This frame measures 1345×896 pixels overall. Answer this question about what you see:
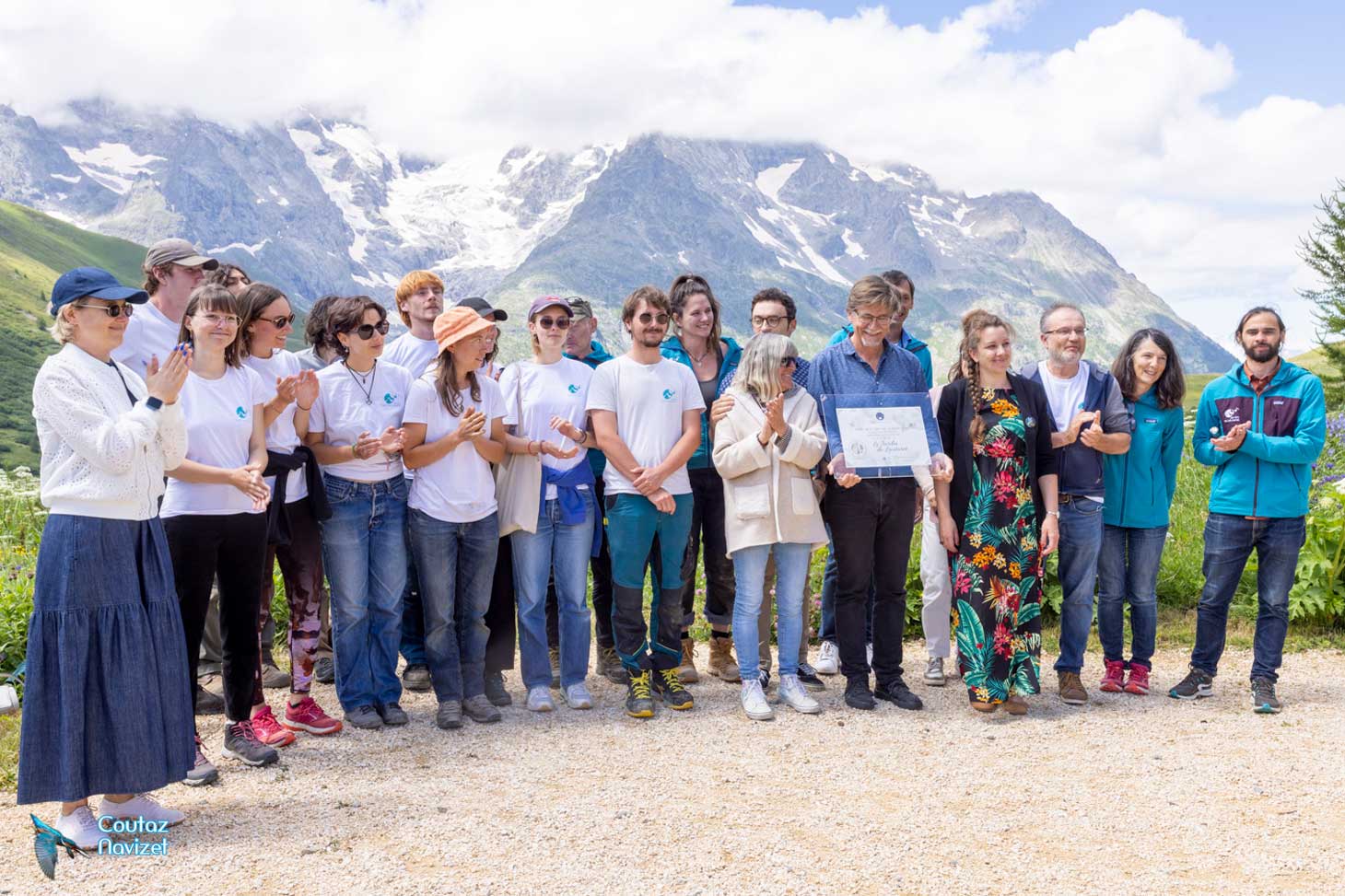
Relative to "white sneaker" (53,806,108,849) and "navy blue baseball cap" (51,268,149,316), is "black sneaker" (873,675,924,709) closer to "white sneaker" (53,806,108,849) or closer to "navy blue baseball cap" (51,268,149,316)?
"white sneaker" (53,806,108,849)

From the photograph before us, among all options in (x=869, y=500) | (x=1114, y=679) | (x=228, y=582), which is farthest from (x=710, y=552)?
(x=228, y=582)

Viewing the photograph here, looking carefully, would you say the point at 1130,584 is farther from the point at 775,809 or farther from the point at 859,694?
the point at 775,809

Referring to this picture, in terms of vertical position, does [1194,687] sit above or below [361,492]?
below

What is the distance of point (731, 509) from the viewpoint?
6312 mm

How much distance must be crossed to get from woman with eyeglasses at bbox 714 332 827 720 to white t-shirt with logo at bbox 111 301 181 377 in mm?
3211

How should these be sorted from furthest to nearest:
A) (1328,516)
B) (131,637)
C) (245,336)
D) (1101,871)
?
(1328,516) < (245,336) < (131,637) < (1101,871)

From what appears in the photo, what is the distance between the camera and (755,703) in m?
6.22

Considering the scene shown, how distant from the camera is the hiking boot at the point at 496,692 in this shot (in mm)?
6543

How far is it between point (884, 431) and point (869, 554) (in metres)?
0.77

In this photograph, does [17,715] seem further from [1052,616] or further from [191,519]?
[1052,616]

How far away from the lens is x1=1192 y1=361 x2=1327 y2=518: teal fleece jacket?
20.6ft

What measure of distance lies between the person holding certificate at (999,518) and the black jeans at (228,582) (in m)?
3.92

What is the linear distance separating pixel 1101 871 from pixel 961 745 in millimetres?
1587

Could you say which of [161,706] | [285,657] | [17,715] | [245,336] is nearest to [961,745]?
[161,706]
